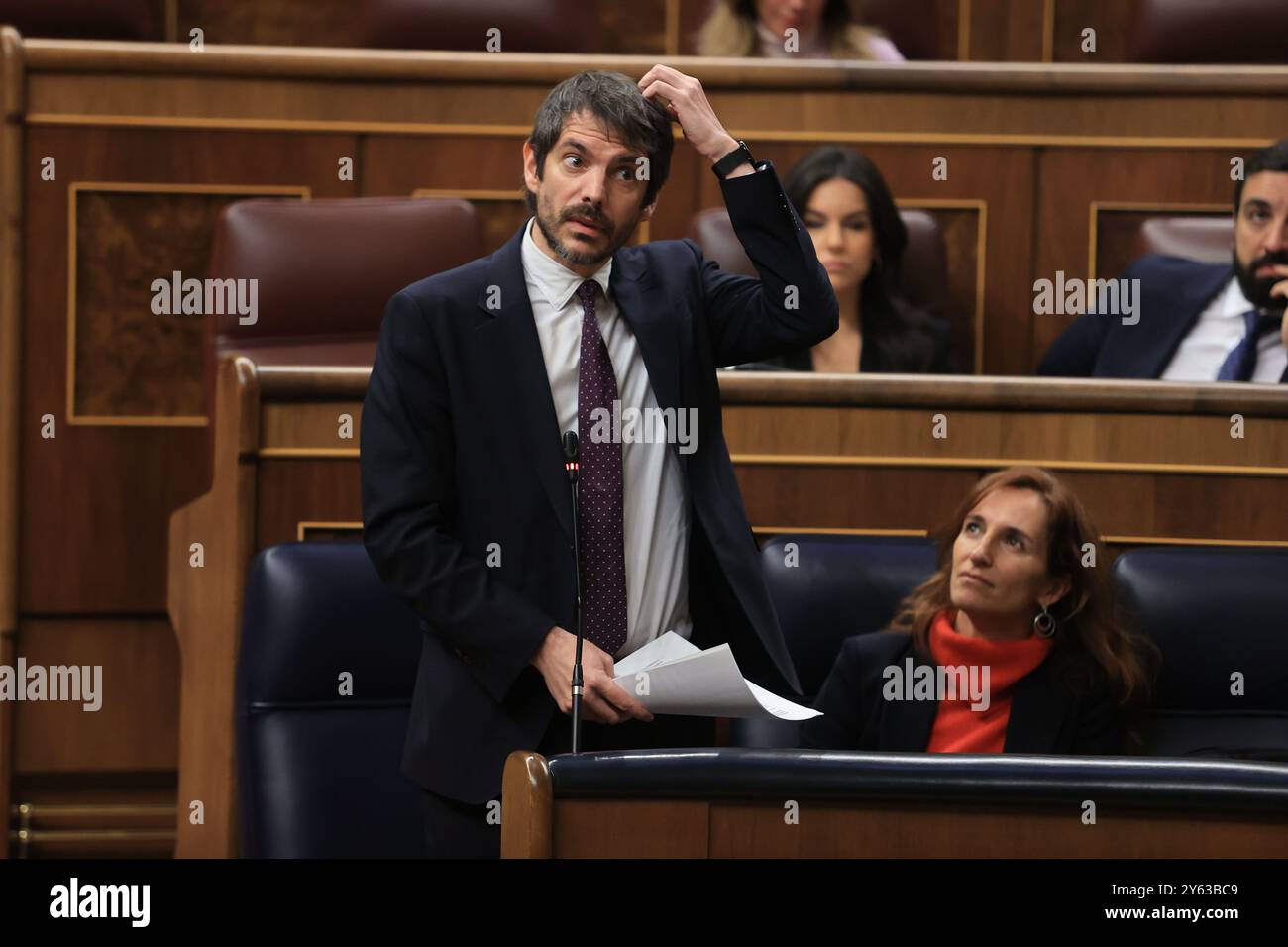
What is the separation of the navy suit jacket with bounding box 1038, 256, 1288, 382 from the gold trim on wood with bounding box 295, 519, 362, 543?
0.54m

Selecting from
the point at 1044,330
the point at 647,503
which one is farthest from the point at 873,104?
the point at 647,503

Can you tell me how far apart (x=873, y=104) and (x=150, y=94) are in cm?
55

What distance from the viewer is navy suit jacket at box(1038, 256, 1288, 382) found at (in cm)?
127

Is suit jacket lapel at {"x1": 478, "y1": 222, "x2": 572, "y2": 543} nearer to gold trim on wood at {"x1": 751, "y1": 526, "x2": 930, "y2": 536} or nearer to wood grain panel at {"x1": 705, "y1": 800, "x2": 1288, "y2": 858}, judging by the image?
wood grain panel at {"x1": 705, "y1": 800, "x2": 1288, "y2": 858}

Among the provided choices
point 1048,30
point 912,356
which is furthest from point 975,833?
point 1048,30

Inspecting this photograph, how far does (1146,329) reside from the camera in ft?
4.21

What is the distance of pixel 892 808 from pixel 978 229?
930 mm

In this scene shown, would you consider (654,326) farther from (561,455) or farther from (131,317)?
(131,317)

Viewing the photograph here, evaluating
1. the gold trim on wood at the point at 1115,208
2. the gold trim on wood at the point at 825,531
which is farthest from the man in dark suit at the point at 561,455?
the gold trim on wood at the point at 1115,208

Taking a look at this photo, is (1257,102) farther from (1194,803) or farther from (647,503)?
(1194,803)

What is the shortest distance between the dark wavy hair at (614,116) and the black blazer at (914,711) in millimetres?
300

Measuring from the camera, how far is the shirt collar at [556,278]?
0.76m

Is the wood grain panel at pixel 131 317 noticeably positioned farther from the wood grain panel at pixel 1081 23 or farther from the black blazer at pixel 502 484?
the wood grain panel at pixel 1081 23

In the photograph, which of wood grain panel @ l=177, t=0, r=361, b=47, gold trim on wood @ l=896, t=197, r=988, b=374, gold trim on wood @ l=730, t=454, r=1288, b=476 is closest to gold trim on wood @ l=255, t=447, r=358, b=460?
gold trim on wood @ l=730, t=454, r=1288, b=476
